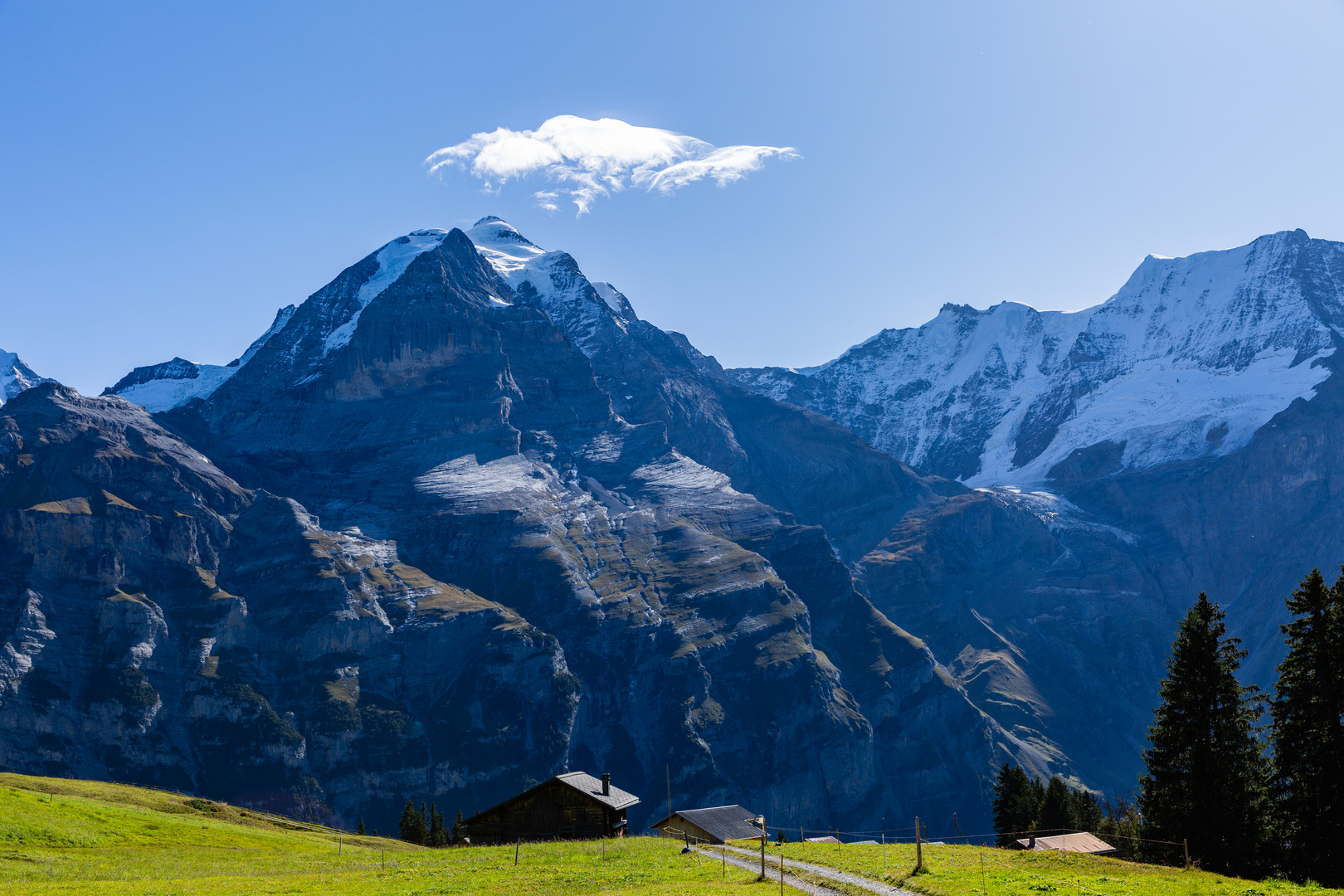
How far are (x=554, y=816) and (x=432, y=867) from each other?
3653 centimetres

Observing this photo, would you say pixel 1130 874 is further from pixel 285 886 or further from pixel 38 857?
pixel 38 857

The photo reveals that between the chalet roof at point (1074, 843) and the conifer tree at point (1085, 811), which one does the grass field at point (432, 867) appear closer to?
the chalet roof at point (1074, 843)

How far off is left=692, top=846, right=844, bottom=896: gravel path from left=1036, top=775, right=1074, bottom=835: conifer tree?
225 feet

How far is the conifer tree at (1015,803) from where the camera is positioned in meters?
130

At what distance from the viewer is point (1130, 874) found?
46719 mm

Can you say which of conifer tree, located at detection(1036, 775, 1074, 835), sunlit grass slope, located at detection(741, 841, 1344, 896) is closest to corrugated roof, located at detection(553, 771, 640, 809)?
sunlit grass slope, located at detection(741, 841, 1344, 896)

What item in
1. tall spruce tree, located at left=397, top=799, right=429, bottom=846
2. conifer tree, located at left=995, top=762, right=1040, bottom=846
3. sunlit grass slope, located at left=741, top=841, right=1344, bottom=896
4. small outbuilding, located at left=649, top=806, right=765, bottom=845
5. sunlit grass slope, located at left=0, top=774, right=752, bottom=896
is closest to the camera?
sunlit grass slope, located at left=741, top=841, right=1344, bottom=896

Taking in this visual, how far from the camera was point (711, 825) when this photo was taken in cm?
10906

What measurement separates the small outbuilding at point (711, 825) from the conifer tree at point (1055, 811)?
3316 cm

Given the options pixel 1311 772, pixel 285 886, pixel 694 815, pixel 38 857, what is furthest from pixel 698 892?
pixel 694 815

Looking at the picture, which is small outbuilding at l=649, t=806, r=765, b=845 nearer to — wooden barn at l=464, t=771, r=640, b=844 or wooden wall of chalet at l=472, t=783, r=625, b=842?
wooden barn at l=464, t=771, r=640, b=844

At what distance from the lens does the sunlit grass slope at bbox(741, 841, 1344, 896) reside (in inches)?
1626

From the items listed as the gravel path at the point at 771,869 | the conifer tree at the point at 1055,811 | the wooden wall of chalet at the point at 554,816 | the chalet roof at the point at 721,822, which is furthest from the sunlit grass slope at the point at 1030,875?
the conifer tree at the point at 1055,811

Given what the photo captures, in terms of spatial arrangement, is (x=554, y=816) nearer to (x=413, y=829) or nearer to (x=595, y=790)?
(x=595, y=790)
